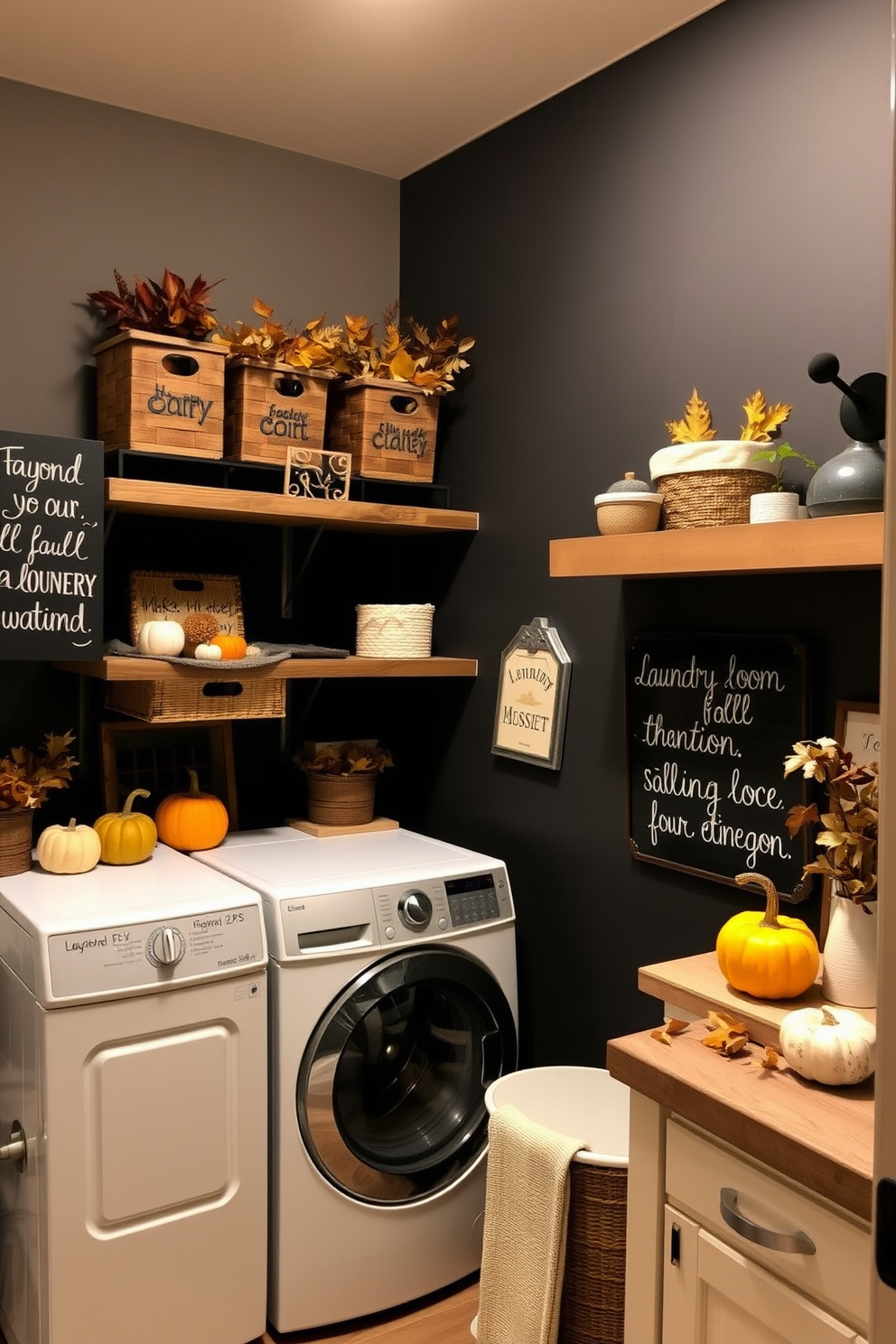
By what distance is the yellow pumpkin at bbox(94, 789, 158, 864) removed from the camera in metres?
2.45

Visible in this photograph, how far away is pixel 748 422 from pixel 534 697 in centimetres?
87

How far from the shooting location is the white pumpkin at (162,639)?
2.50m

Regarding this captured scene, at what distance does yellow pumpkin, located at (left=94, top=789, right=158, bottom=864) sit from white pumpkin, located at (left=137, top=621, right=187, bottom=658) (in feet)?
1.05

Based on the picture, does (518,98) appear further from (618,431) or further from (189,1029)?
(189,1029)

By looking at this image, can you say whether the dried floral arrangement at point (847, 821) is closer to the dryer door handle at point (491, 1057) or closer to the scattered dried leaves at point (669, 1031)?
the scattered dried leaves at point (669, 1031)

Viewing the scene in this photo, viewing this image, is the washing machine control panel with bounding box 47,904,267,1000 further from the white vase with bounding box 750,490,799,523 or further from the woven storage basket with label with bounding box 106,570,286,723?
the white vase with bounding box 750,490,799,523

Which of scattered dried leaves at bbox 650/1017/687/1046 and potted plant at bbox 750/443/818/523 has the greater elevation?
potted plant at bbox 750/443/818/523

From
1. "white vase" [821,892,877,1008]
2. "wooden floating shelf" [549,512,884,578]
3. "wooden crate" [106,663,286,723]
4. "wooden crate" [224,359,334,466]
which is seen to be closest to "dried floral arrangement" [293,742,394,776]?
"wooden crate" [106,663,286,723]

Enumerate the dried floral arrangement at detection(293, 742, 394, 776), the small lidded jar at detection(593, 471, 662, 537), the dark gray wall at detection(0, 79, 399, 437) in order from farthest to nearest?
1. the dried floral arrangement at detection(293, 742, 394, 776)
2. the dark gray wall at detection(0, 79, 399, 437)
3. the small lidded jar at detection(593, 471, 662, 537)

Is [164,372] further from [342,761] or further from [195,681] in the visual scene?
[342,761]

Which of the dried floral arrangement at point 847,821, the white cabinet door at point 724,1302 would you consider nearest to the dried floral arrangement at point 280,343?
the dried floral arrangement at point 847,821

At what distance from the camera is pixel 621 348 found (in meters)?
2.44

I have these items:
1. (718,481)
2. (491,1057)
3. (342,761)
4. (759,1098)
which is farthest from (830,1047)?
(342,761)

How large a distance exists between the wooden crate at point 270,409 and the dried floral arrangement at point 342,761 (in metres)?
0.76
